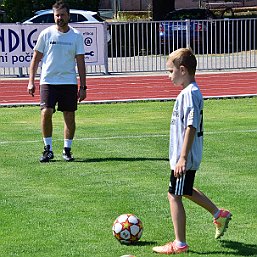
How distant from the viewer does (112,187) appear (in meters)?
10.1

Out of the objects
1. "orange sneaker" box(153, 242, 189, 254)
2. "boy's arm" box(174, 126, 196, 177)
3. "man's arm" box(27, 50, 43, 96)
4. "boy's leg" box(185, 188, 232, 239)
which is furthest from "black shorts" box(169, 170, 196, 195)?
"man's arm" box(27, 50, 43, 96)

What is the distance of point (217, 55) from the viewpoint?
27281 millimetres

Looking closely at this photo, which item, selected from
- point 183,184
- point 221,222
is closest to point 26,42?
point 221,222

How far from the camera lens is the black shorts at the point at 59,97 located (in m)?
12.1

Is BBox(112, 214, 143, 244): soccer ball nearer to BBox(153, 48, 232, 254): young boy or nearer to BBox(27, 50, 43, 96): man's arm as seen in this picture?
BBox(153, 48, 232, 254): young boy

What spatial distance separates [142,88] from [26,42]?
4124 mm

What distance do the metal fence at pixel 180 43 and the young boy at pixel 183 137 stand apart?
1880 centimetres

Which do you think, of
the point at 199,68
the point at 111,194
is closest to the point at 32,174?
the point at 111,194

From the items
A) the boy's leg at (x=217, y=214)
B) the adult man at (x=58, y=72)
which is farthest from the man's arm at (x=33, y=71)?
the boy's leg at (x=217, y=214)

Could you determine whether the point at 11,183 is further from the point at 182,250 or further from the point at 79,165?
the point at 182,250

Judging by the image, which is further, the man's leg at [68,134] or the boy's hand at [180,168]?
the man's leg at [68,134]

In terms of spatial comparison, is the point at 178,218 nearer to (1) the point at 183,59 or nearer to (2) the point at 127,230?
(2) the point at 127,230

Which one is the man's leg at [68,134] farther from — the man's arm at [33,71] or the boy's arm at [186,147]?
the boy's arm at [186,147]

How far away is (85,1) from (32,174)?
3106cm
